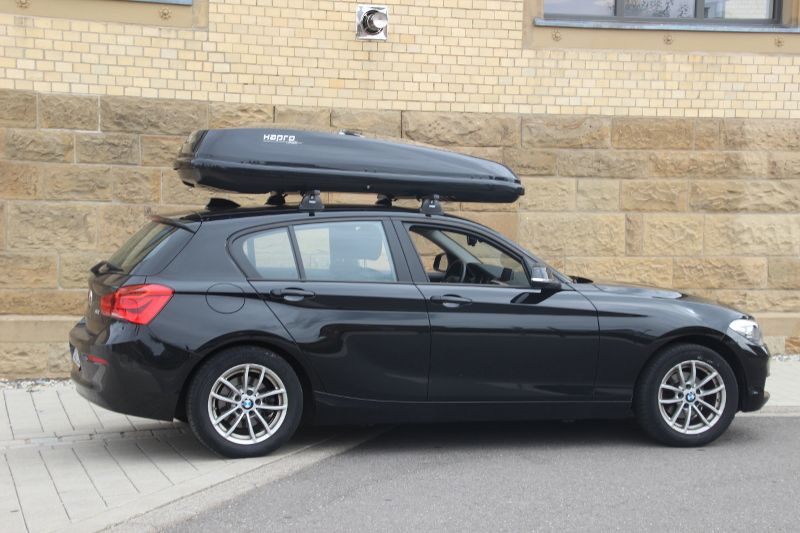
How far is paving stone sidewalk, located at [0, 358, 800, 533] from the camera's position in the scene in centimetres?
545

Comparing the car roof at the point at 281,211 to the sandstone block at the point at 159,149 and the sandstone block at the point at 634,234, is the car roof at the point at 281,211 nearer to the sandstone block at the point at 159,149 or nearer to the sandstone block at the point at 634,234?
the sandstone block at the point at 159,149

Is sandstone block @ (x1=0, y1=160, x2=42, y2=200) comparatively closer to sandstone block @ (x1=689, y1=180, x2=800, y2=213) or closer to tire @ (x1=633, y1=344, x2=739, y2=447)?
tire @ (x1=633, y1=344, x2=739, y2=447)

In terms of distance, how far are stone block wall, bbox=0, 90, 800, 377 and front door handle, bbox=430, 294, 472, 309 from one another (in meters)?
3.77

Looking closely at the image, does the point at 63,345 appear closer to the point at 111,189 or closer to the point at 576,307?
the point at 111,189

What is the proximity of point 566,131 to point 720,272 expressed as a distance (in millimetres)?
2239

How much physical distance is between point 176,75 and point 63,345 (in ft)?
8.98

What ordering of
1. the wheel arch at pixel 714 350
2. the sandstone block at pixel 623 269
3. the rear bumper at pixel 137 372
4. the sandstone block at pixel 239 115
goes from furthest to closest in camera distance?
1. the sandstone block at pixel 623 269
2. the sandstone block at pixel 239 115
3. the wheel arch at pixel 714 350
4. the rear bumper at pixel 137 372

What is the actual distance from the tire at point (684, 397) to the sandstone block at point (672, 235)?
12.9 ft

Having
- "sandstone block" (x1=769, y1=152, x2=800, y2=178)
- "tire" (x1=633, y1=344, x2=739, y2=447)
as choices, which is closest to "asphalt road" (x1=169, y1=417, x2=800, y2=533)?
"tire" (x1=633, y1=344, x2=739, y2=447)

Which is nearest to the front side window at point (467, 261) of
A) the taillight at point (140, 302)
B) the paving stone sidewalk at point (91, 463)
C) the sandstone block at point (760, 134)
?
the paving stone sidewalk at point (91, 463)

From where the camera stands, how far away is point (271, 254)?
6488 millimetres

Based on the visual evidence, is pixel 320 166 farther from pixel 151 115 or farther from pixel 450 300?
pixel 151 115

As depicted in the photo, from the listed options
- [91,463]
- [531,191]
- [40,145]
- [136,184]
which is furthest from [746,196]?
[91,463]

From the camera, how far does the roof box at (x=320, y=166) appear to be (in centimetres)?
680
